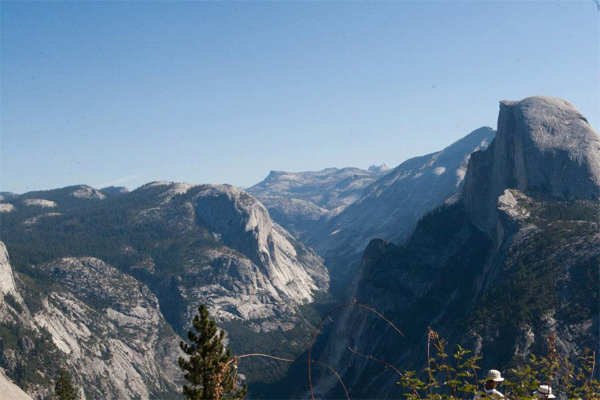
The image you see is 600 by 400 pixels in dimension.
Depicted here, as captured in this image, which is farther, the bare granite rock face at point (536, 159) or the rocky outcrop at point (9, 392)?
the bare granite rock face at point (536, 159)

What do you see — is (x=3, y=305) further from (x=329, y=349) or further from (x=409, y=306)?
(x=409, y=306)

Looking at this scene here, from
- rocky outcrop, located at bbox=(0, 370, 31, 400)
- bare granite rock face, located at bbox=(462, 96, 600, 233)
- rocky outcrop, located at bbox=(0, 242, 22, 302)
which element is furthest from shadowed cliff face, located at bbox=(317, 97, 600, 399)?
rocky outcrop, located at bbox=(0, 242, 22, 302)

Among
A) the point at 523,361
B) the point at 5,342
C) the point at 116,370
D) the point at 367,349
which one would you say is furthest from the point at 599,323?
the point at 116,370

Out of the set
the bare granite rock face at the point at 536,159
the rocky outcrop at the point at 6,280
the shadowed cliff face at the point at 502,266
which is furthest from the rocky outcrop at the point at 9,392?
the rocky outcrop at the point at 6,280

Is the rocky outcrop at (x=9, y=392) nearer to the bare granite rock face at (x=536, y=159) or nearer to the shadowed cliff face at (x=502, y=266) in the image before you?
the shadowed cliff face at (x=502, y=266)

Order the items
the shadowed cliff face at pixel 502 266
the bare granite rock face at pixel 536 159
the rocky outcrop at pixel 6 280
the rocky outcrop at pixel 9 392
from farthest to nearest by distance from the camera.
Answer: the rocky outcrop at pixel 6 280 < the bare granite rock face at pixel 536 159 < the shadowed cliff face at pixel 502 266 < the rocky outcrop at pixel 9 392

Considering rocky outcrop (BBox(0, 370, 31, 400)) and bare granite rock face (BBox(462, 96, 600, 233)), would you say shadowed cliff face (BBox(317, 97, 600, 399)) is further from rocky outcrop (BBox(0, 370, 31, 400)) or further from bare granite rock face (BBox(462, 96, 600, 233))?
rocky outcrop (BBox(0, 370, 31, 400))

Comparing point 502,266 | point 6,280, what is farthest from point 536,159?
point 6,280

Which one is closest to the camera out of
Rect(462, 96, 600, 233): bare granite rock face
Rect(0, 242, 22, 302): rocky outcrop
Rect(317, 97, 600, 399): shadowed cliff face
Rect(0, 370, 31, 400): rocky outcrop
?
Rect(0, 370, 31, 400): rocky outcrop
